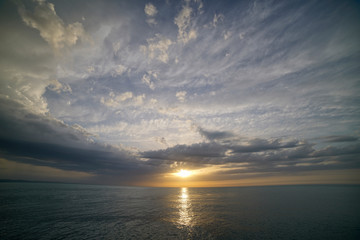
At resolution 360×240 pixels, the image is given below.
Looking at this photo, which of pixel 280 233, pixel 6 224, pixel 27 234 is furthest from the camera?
pixel 6 224

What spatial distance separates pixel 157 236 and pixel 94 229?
15584 millimetres

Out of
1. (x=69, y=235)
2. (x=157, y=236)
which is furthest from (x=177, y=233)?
(x=69, y=235)

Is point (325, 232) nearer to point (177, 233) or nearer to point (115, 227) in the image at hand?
point (177, 233)

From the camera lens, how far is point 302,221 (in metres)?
43.5

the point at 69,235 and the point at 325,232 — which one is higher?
the point at 69,235

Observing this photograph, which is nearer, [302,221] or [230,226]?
[230,226]

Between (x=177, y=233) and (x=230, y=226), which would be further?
(x=230, y=226)

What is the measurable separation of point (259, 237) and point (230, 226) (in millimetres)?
8917

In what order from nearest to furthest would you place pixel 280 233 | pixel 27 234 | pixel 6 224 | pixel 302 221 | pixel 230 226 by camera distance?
pixel 27 234 → pixel 280 233 → pixel 6 224 → pixel 230 226 → pixel 302 221

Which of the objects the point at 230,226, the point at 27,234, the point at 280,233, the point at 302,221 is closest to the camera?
the point at 27,234

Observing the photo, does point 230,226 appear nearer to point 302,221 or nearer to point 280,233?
point 280,233

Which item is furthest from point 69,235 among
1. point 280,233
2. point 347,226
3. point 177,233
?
point 347,226

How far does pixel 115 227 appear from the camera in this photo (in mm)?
36875

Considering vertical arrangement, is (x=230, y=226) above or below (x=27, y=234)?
below
